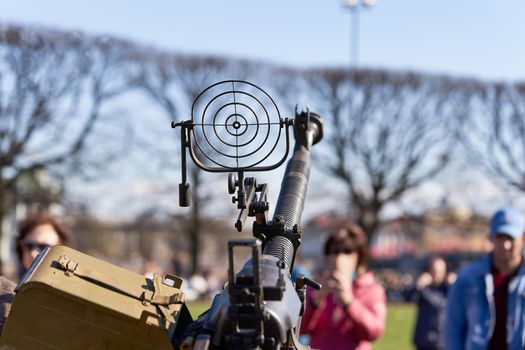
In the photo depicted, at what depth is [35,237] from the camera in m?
5.84

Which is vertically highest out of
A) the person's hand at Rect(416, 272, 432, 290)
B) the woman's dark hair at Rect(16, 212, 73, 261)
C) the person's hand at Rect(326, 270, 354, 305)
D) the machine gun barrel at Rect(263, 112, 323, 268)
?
the machine gun barrel at Rect(263, 112, 323, 268)

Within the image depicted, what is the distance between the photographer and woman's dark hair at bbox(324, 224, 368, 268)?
252 inches

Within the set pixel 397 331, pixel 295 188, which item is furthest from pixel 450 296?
pixel 397 331

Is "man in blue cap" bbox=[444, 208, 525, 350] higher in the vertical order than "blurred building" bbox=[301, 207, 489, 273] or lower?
higher

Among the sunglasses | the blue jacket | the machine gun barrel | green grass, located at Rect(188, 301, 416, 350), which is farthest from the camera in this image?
green grass, located at Rect(188, 301, 416, 350)

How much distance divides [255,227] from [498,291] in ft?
12.2

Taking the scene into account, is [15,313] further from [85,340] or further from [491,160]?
[491,160]

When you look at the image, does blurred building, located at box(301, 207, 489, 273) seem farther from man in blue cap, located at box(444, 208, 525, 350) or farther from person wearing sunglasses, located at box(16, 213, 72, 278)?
person wearing sunglasses, located at box(16, 213, 72, 278)

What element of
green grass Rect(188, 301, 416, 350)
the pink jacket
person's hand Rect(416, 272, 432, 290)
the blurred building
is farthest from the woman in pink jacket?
the blurred building

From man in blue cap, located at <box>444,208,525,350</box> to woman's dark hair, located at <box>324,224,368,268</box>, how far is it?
0.70 meters

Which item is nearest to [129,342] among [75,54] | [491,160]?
[75,54]

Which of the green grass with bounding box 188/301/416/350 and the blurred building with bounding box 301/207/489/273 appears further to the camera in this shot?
the blurred building with bounding box 301/207/489/273

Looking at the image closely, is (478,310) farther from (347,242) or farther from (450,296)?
(347,242)

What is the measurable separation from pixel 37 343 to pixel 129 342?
0.27 metres
